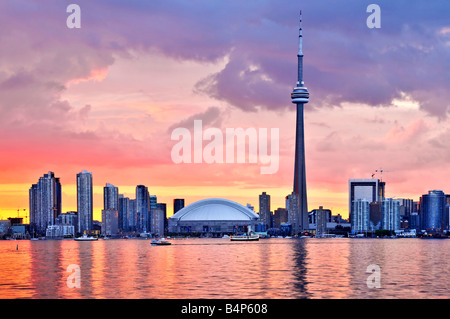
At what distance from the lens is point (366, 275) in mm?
98625
